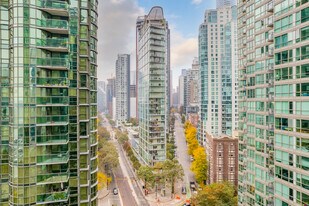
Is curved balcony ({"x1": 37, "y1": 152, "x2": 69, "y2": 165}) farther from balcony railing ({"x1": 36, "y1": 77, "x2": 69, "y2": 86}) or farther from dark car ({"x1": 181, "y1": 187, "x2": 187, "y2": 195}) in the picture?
dark car ({"x1": 181, "y1": 187, "x2": 187, "y2": 195})

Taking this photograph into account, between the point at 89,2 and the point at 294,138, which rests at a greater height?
the point at 89,2

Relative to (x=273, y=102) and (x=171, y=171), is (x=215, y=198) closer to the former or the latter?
(x=171, y=171)

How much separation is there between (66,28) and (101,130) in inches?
2573

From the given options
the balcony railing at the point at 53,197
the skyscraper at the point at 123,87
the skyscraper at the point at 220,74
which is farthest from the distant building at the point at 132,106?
the balcony railing at the point at 53,197

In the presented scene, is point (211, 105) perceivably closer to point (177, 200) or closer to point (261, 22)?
point (177, 200)

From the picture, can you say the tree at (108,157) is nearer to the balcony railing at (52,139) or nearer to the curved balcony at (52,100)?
the balcony railing at (52,139)

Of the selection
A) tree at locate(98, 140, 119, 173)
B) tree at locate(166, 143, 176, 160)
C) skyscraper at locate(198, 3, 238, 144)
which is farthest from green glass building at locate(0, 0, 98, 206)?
skyscraper at locate(198, 3, 238, 144)

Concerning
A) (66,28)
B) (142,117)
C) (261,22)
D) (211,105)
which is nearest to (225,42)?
(211,105)

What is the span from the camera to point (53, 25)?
63.5 feet

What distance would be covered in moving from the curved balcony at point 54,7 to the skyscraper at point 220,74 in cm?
5830

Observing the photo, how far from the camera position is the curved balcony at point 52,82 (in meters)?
18.9

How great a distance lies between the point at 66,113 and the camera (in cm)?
2017

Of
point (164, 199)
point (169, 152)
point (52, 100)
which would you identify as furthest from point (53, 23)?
point (169, 152)

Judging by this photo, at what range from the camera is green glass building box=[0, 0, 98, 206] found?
1808 centimetres
